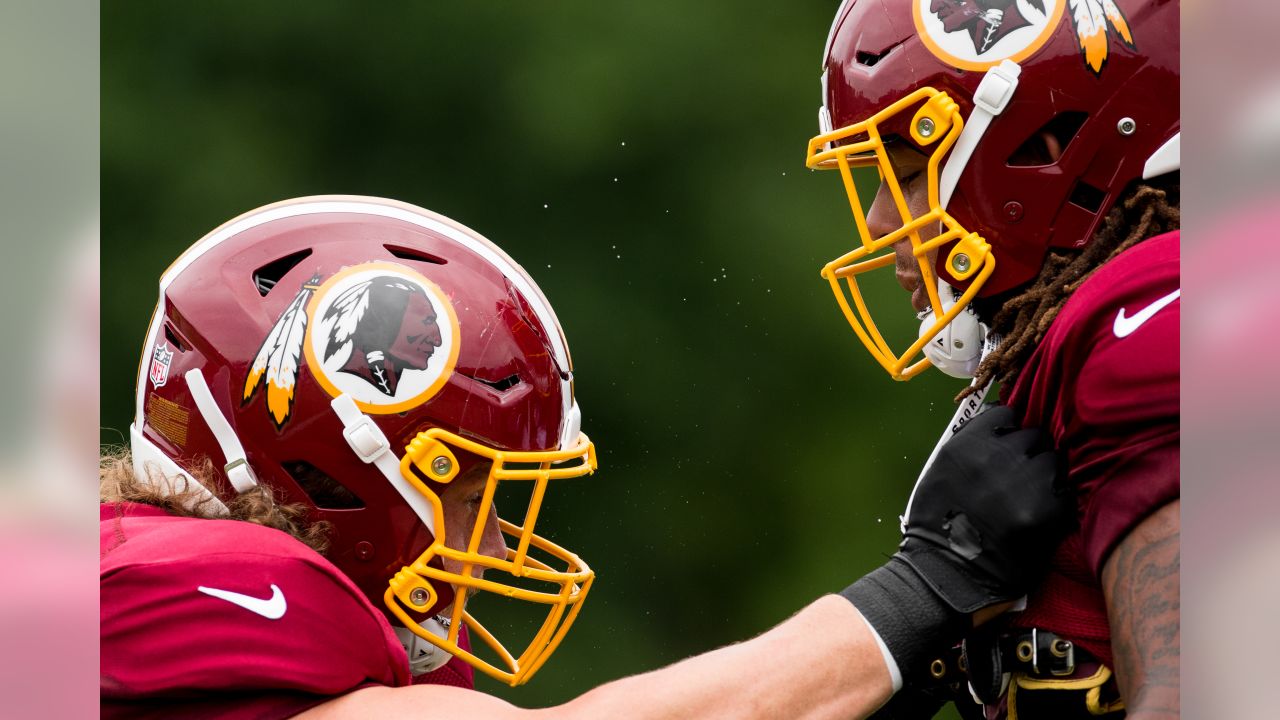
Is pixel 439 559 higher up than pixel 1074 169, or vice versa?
pixel 1074 169

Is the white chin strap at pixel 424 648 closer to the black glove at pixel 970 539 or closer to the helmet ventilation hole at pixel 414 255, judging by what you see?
the helmet ventilation hole at pixel 414 255

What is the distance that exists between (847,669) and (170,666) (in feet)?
3.22

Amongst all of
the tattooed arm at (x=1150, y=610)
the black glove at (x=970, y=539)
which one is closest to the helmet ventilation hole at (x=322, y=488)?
the black glove at (x=970, y=539)

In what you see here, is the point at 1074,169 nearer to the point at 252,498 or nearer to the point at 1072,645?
the point at 1072,645

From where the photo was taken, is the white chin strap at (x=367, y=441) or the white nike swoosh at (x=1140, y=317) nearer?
the white nike swoosh at (x=1140, y=317)

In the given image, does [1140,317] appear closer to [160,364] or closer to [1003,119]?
[1003,119]

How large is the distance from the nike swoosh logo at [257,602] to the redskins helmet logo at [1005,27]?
4.70 feet

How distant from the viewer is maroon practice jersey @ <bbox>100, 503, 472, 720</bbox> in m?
1.71

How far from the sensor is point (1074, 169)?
7.25 feet

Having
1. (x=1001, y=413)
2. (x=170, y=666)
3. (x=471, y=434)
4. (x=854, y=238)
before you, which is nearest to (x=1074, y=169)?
(x=1001, y=413)

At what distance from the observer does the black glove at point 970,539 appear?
1.93m

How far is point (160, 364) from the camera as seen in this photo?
2.22 m

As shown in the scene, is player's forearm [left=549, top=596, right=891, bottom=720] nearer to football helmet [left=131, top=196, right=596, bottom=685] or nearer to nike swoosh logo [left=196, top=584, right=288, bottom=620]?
football helmet [left=131, top=196, right=596, bottom=685]

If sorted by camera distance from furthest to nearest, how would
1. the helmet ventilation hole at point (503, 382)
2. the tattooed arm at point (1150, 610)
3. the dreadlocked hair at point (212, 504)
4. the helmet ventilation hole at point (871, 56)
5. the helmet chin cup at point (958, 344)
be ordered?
the helmet chin cup at point (958, 344)
the helmet ventilation hole at point (871, 56)
the helmet ventilation hole at point (503, 382)
the dreadlocked hair at point (212, 504)
the tattooed arm at point (1150, 610)
